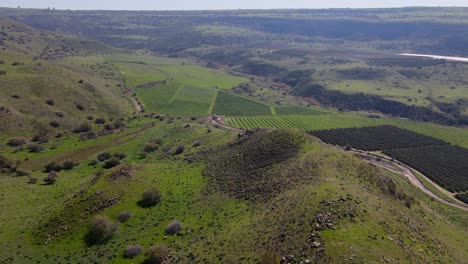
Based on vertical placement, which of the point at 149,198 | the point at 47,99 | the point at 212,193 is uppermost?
the point at 47,99

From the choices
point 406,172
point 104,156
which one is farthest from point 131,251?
point 406,172

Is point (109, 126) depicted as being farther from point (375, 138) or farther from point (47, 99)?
point (375, 138)

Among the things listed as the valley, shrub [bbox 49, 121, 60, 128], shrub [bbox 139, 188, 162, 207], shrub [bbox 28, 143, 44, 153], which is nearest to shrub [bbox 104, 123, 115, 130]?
the valley

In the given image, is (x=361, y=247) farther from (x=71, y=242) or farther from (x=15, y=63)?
(x=15, y=63)

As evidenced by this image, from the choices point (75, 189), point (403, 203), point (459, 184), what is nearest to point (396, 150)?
point (459, 184)

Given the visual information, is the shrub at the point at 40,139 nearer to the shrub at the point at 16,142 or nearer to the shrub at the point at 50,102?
the shrub at the point at 16,142

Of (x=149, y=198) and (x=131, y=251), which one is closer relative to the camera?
(x=131, y=251)
